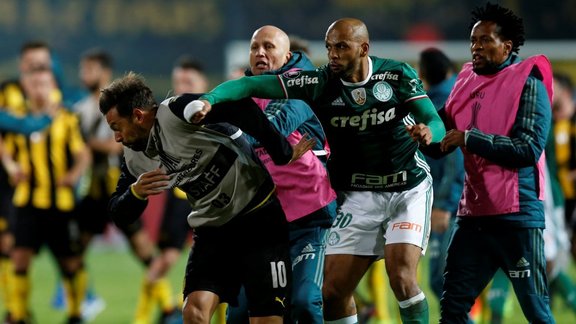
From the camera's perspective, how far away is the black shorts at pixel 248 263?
582cm

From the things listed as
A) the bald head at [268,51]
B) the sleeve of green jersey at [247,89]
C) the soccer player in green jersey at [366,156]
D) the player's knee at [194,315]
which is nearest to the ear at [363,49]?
the soccer player in green jersey at [366,156]

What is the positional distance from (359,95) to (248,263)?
113cm

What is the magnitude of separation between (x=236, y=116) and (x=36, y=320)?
5.70m

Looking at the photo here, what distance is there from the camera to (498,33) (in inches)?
249

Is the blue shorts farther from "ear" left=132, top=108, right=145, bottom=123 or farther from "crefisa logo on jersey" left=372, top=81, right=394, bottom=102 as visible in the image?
"ear" left=132, top=108, right=145, bottom=123

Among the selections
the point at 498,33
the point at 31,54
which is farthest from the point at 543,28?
the point at 498,33

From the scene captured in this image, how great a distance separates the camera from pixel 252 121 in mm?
5801

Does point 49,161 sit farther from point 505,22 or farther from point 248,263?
point 505,22

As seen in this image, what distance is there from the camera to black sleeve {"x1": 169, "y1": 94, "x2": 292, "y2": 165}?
18.9ft

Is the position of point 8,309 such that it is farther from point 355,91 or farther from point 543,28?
point 543,28

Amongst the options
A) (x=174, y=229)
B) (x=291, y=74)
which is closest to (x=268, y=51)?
(x=291, y=74)

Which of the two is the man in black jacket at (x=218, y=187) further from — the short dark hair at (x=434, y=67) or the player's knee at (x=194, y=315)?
the short dark hair at (x=434, y=67)

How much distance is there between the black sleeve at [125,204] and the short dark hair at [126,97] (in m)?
0.49

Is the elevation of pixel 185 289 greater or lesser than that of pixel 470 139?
lesser
